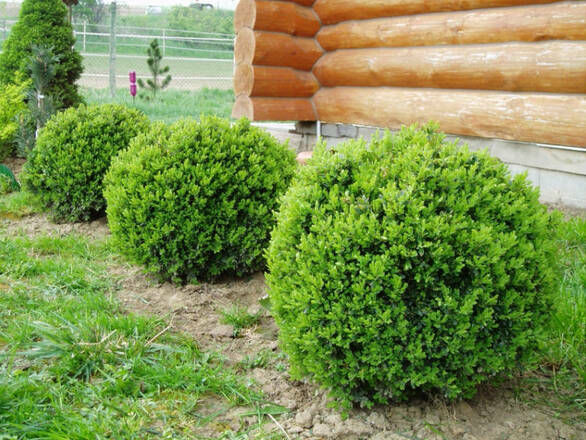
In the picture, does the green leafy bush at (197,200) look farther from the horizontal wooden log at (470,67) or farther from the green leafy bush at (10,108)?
the green leafy bush at (10,108)

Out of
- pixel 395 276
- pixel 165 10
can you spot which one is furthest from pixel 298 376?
pixel 165 10

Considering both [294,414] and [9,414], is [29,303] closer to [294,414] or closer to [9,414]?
[9,414]

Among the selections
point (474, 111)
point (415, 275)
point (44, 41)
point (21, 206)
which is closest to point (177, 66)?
point (44, 41)

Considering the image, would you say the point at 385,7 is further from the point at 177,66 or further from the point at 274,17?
the point at 177,66

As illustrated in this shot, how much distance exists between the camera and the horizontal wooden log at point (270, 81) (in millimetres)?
6656

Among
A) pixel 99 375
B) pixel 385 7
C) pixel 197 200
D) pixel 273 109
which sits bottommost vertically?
pixel 99 375

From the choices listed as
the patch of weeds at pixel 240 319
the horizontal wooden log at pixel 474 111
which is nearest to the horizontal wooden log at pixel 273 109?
the horizontal wooden log at pixel 474 111

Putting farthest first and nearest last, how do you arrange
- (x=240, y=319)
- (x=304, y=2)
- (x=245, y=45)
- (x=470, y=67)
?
1. (x=304, y=2)
2. (x=245, y=45)
3. (x=470, y=67)
4. (x=240, y=319)

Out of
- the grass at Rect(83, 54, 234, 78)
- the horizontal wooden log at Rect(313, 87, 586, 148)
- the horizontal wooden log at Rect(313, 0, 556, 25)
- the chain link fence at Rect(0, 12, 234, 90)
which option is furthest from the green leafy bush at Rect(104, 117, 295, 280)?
the grass at Rect(83, 54, 234, 78)

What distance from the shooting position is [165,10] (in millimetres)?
35750

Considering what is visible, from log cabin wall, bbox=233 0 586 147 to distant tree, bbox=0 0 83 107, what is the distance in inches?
104

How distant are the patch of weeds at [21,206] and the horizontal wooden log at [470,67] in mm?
3618

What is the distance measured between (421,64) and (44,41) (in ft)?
17.1

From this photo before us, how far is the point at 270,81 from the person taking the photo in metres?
6.74
